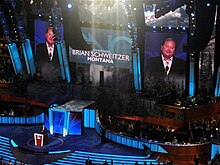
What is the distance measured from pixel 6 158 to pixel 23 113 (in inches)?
233

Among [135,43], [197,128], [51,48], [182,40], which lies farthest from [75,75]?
[197,128]

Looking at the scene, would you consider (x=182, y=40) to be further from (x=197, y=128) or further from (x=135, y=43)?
(x=197, y=128)

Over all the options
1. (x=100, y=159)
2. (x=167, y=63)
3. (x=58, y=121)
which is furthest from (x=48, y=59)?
(x=100, y=159)

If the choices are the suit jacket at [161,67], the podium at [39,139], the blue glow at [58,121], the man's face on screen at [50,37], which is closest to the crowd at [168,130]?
the blue glow at [58,121]

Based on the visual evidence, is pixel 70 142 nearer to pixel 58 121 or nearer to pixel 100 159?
pixel 58 121

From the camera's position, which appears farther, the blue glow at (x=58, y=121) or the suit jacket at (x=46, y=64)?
the suit jacket at (x=46, y=64)

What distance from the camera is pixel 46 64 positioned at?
30.8 m

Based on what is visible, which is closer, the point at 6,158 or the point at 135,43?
the point at 6,158

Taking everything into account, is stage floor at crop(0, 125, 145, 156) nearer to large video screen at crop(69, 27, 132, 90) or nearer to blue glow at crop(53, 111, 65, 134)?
blue glow at crop(53, 111, 65, 134)

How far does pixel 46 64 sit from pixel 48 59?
0.38 metres

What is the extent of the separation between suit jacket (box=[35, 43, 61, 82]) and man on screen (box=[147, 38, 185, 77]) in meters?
6.56

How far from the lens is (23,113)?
27438 millimetres

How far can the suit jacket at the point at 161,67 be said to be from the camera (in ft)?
85.7

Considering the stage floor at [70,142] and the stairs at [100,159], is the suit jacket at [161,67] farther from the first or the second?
the stairs at [100,159]
